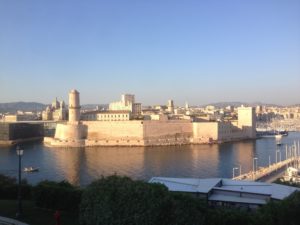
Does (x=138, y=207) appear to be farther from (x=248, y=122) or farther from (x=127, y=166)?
(x=248, y=122)

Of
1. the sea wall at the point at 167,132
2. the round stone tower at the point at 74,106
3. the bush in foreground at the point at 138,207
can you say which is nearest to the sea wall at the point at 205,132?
the sea wall at the point at 167,132

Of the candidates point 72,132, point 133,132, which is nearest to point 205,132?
point 133,132

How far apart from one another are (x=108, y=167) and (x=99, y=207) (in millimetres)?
12458

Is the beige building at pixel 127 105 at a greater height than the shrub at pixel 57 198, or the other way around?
the beige building at pixel 127 105

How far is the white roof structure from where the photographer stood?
19.8 feet

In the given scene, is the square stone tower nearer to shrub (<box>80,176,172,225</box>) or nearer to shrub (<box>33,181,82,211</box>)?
shrub (<box>33,181,82,211</box>)

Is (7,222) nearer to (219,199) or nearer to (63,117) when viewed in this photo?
(219,199)

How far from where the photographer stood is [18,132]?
1275 inches

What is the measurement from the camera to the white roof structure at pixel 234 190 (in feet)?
19.8

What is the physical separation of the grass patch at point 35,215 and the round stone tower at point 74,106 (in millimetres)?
23689

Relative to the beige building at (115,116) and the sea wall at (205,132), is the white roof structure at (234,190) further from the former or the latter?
the beige building at (115,116)

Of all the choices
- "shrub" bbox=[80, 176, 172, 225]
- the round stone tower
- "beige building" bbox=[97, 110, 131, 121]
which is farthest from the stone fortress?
"shrub" bbox=[80, 176, 172, 225]

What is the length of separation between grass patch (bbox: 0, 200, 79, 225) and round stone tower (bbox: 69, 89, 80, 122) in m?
23.7

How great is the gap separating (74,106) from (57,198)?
24.2m
